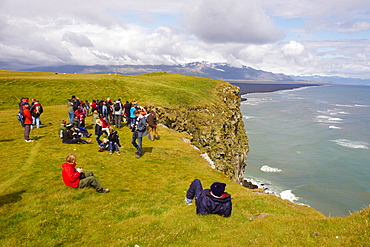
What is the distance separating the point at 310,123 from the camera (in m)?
139

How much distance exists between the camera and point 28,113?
68.8ft

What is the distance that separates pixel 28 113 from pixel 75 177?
12.1 metres

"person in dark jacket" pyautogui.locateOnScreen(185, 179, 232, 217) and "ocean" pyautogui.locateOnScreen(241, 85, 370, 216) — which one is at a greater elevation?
"person in dark jacket" pyautogui.locateOnScreen(185, 179, 232, 217)

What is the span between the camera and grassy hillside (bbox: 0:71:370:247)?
29.0 ft

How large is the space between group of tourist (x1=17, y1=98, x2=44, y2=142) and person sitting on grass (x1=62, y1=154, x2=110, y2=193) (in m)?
11.3

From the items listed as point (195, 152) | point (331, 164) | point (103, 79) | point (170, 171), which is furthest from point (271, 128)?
point (170, 171)

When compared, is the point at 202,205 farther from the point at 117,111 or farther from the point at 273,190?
the point at 273,190

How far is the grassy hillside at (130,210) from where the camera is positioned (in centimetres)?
885

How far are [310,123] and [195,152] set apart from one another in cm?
13501

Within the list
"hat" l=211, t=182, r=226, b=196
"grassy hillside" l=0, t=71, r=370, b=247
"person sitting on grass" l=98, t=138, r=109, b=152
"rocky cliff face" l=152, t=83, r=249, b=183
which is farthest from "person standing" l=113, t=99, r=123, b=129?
"hat" l=211, t=182, r=226, b=196

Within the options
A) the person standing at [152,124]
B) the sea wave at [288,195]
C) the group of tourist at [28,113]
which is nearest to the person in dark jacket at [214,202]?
the person standing at [152,124]

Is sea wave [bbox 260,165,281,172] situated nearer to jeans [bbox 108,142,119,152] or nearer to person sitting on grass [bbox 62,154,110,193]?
jeans [bbox 108,142,119,152]

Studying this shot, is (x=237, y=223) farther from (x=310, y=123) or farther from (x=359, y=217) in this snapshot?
(x=310, y=123)

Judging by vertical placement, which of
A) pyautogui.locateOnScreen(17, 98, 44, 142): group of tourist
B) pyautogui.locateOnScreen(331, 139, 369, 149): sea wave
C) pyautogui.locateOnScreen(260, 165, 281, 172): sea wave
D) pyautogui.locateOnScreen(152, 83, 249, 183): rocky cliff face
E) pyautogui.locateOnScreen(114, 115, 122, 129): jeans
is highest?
pyautogui.locateOnScreen(17, 98, 44, 142): group of tourist
